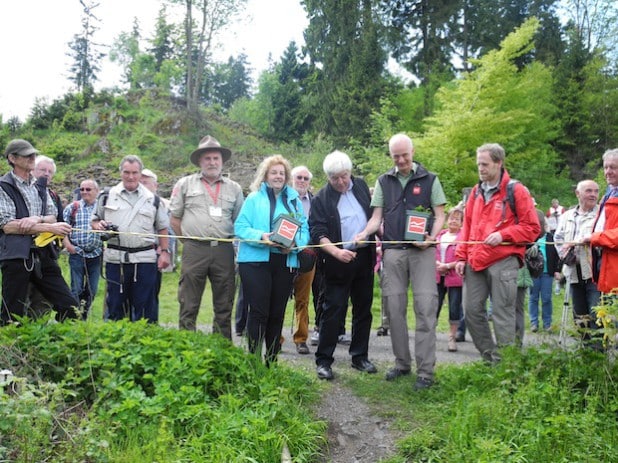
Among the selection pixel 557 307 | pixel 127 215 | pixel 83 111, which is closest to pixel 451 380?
pixel 127 215

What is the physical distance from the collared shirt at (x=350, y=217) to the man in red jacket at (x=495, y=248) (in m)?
1.01

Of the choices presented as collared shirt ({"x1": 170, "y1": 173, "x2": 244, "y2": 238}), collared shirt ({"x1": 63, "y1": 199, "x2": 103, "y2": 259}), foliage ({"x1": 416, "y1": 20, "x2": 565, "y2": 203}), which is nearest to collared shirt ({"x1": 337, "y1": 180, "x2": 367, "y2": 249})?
collared shirt ({"x1": 170, "y1": 173, "x2": 244, "y2": 238})

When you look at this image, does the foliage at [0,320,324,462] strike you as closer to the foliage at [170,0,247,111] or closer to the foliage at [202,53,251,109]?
the foliage at [170,0,247,111]

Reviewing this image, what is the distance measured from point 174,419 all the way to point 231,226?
8.23 ft

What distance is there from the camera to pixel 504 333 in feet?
16.8

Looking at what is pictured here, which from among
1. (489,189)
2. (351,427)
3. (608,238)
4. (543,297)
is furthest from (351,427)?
(543,297)

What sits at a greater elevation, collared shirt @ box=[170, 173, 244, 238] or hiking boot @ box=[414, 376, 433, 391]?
collared shirt @ box=[170, 173, 244, 238]

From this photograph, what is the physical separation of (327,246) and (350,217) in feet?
1.35

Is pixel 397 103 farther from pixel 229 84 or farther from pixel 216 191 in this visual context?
pixel 229 84

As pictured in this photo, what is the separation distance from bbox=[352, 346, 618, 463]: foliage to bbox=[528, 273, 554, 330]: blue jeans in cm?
478

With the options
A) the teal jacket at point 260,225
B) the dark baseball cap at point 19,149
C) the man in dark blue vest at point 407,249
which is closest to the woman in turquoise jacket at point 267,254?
the teal jacket at point 260,225

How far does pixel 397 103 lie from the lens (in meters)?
30.4

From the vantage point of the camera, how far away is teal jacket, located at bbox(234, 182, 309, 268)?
5.05 metres

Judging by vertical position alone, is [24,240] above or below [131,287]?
above
